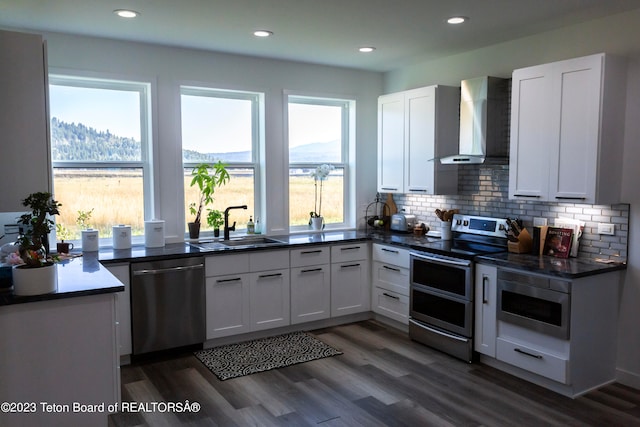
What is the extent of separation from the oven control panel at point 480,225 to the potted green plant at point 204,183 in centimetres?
228

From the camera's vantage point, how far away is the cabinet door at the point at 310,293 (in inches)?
190

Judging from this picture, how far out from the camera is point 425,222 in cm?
546

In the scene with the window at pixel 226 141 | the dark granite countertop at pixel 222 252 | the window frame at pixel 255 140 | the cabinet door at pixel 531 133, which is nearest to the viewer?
the dark granite countertop at pixel 222 252

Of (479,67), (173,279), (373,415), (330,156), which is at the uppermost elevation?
(479,67)

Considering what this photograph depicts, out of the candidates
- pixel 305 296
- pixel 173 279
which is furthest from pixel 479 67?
pixel 173 279

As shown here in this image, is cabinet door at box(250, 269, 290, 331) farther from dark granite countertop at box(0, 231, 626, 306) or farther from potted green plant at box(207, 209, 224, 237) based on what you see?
potted green plant at box(207, 209, 224, 237)

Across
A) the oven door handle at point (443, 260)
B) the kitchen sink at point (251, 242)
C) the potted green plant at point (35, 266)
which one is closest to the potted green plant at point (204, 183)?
the kitchen sink at point (251, 242)

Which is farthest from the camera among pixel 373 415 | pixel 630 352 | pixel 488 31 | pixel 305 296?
pixel 305 296

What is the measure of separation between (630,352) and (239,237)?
343 centimetres

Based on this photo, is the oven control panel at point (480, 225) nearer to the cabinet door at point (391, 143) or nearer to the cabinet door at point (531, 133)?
the cabinet door at point (531, 133)

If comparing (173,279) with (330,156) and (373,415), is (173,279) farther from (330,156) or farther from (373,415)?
(330,156)

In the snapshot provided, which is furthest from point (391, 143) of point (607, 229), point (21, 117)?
point (21, 117)

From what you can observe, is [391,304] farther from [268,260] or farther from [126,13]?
[126,13]

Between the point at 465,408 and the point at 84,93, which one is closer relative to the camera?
the point at 465,408
